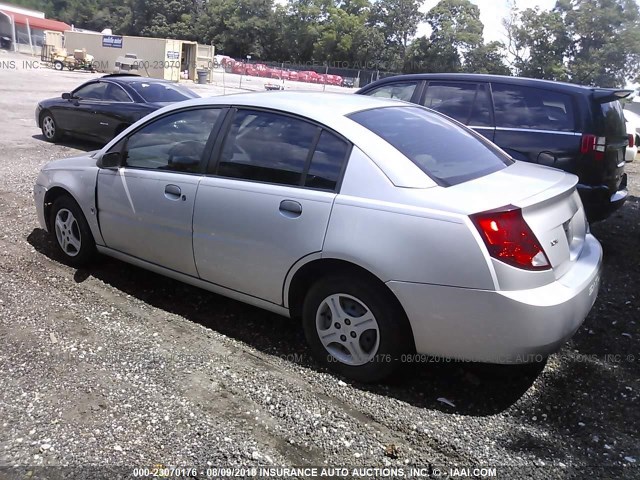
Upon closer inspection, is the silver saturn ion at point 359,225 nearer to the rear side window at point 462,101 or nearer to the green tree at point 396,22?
the rear side window at point 462,101

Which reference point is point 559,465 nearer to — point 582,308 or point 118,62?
point 582,308

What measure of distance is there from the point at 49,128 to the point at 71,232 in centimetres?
761

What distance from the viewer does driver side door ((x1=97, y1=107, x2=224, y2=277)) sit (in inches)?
155

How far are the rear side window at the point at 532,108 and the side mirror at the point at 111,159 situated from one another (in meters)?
4.00

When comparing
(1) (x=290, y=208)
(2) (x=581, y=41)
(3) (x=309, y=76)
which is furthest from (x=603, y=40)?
(1) (x=290, y=208)

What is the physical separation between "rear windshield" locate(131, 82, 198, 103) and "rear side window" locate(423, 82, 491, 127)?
4910 mm

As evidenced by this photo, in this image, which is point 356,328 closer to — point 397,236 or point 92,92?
point 397,236

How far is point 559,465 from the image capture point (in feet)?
8.82

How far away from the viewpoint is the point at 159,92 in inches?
403

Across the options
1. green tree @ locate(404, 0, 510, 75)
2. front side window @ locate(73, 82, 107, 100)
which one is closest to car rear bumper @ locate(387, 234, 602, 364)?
front side window @ locate(73, 82, 107, 100)

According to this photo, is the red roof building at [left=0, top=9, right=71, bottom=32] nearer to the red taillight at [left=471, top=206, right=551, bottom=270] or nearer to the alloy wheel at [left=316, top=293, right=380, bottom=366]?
the alloy wheel at [left=316, top=293, right=380, bottom=366]

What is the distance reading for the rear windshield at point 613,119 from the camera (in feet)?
18.7

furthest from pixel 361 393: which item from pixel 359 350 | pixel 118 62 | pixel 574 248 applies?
pixel 118 62

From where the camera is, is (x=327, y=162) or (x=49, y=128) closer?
(x=327, y=162)
